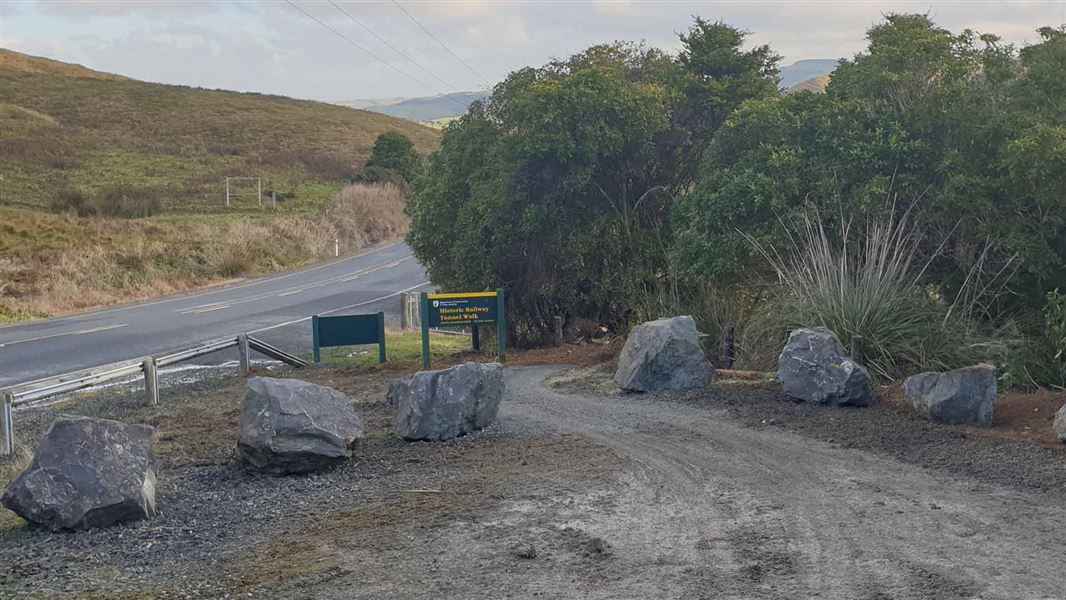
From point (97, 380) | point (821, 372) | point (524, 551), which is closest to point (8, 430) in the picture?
point (97, 380)

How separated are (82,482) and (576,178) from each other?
11.4m

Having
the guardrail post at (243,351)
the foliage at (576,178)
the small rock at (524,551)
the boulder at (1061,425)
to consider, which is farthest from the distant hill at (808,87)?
the small rock at (524,551)

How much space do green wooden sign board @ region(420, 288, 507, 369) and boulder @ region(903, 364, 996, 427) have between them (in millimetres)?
7805

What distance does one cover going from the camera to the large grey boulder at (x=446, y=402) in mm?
10344

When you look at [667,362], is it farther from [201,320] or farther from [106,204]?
[106,204]

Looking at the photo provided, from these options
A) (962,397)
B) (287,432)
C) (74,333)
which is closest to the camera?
(287,432)

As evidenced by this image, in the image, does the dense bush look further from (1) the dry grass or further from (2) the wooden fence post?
(2) the wooden fence post

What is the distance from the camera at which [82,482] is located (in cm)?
Result: 768

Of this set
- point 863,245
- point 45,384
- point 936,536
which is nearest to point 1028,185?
point 863,245

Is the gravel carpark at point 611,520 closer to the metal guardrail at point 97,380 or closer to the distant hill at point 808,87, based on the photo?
the metal guardrail at point 97,380

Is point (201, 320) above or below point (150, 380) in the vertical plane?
below

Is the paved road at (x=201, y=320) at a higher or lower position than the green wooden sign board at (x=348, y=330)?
lower

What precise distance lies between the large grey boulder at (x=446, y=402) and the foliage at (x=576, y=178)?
6638mm

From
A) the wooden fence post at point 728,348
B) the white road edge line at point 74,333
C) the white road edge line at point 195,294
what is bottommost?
the white road edge line at point 74,333
